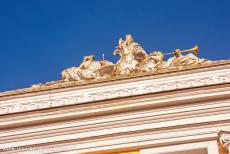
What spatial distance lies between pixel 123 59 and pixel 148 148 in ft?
9.34

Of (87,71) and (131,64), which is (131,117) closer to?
(131,64)

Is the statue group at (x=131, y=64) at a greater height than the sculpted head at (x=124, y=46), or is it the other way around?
the sculpted head at (x=124, y=46)

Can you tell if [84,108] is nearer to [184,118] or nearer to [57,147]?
[57,147]

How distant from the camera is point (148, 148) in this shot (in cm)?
1064

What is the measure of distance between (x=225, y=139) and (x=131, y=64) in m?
3.26

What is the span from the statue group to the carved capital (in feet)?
7.56

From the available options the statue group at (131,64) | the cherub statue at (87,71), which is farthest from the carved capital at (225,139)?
the cherub statue at (87,71)

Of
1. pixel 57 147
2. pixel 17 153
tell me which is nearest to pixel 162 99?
pixel 57 147

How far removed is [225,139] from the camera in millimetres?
10195

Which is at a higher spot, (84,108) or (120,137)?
(84,108)

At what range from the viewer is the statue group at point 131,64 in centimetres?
1248

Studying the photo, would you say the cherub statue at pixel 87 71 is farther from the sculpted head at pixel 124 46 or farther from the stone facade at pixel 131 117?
the stone facade at pixel 131 117

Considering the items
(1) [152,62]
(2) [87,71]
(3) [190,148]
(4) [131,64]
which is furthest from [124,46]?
(3) [190,148]

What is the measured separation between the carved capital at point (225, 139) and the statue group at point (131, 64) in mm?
2305
